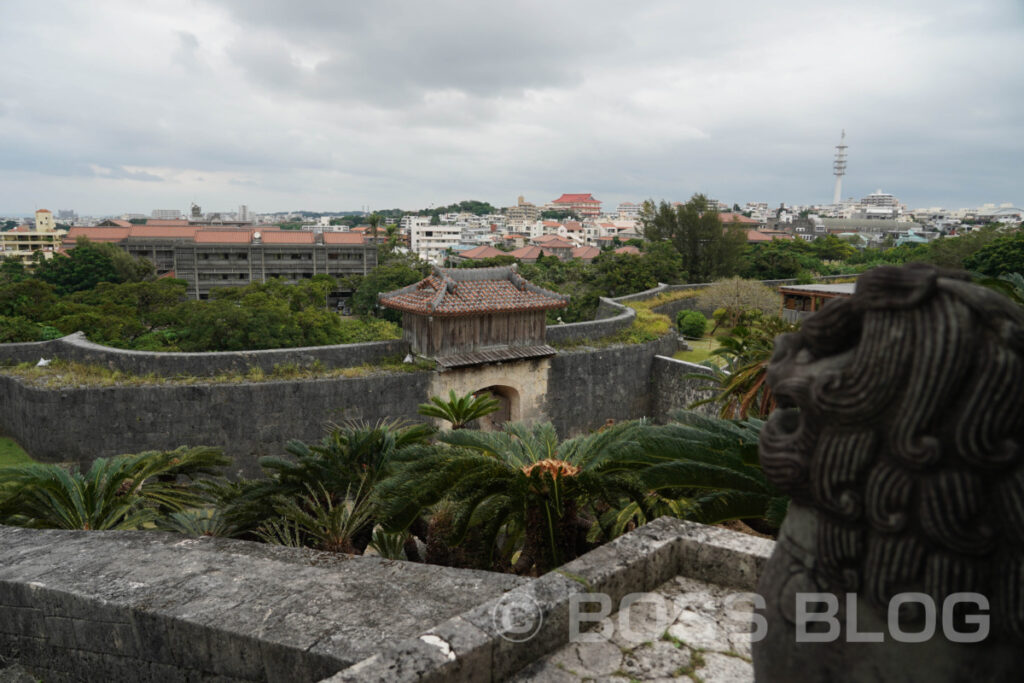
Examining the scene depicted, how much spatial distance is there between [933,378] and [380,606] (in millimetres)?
3421

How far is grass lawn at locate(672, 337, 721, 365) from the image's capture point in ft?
66.8

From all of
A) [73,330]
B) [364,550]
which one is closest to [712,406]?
[364,550]

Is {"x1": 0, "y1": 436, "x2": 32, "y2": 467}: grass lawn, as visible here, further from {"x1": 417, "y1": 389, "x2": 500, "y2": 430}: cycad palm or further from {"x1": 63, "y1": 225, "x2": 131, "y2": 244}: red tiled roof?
{"x1": 63, "y1": 225, "x2": 131, "y2": 244}: red tiled roof

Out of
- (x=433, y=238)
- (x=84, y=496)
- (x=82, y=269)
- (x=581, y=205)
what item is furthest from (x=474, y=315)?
(x=581, y=205)

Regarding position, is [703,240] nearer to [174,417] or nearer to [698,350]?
[698,350]

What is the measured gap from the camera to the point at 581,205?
150125 millimetres

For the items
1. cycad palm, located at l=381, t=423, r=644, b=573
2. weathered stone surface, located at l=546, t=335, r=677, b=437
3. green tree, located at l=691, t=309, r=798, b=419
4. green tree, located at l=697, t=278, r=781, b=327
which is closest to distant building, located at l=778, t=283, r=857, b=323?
green tree, located at l=697, t=278, r=781, b=327

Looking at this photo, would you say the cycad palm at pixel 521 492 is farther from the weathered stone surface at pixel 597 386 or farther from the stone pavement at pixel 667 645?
the weathered stone surface at pixel 597 386

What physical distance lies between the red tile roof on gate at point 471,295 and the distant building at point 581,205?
13286 centimetres

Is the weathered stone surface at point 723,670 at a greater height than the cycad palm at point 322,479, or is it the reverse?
the weathered stone surface at point 723,670

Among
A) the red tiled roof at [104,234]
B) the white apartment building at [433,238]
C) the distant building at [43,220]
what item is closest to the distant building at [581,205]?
the white apartment building at [433,238]

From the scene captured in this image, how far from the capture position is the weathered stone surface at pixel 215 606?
3.74m

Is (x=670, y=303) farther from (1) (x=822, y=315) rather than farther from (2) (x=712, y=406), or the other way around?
(1) (x=822, y=315)

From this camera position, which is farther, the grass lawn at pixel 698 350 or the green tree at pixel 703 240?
the green tree at pixel 703 240
